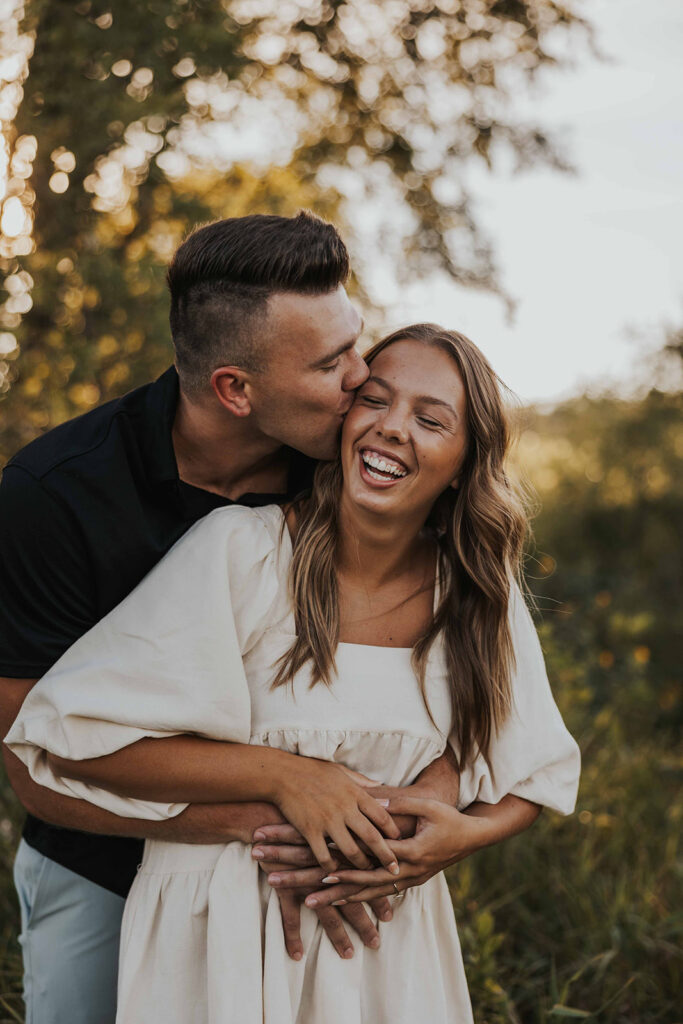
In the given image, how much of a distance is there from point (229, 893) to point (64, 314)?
3.12 m

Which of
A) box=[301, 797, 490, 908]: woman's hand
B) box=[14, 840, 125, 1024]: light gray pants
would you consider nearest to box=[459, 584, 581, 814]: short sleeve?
box=[301, 797, 490, 908]: woman's hand

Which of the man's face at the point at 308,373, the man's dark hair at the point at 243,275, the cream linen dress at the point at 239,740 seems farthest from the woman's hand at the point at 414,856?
the man's dark hair at the point at 243,275

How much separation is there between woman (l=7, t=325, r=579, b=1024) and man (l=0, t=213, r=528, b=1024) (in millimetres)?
102

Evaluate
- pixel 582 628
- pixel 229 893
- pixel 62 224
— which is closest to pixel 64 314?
pixel 62 224

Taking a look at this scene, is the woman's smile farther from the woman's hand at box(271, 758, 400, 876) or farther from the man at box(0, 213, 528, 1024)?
the woman's hand at box(271, 758, 400, 876)

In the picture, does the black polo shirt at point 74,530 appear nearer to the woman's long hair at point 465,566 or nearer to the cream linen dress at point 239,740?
the cream linen dress at point 239,740

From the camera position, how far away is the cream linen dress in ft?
6.70

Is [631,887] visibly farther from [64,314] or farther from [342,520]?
[64,314]

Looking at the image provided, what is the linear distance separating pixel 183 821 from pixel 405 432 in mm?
1018

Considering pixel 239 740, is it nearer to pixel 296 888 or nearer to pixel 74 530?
pixel 296 888

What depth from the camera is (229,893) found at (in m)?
2.10

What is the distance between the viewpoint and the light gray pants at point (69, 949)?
2.47 meters

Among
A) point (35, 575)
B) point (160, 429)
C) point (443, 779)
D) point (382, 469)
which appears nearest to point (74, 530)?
point (35, 575)

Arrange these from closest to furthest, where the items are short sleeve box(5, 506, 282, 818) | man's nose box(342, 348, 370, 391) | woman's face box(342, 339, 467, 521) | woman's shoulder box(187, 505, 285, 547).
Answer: short sleeve box(5, 506, 282, 818) < woman's shoulder box(187, 505, 285, 547) < woman's face box(342, 339, 467, 521) < man's nose box(342, 348, 370, 391)
